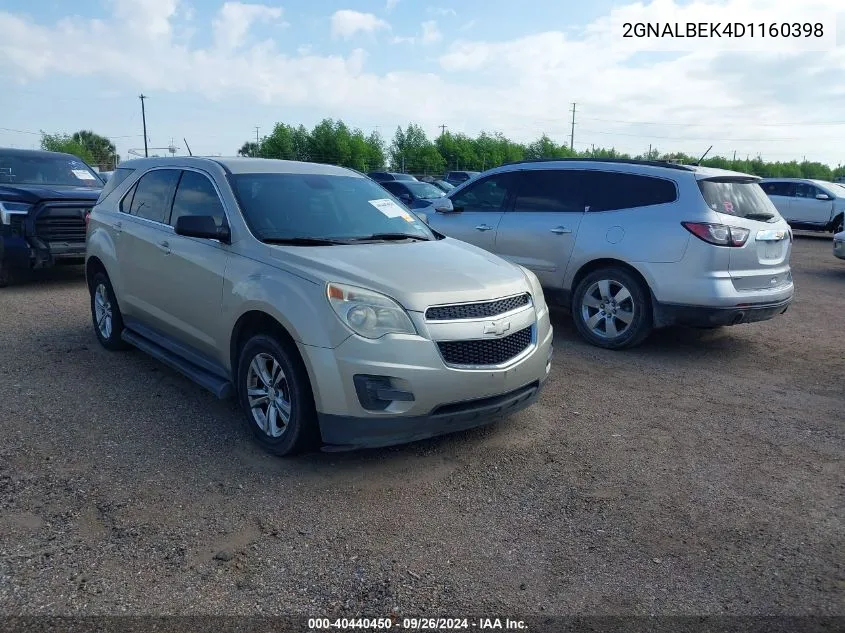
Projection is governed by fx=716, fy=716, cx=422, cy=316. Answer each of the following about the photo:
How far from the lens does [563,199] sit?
25.0 feet

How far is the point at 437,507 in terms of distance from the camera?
3.80 meters

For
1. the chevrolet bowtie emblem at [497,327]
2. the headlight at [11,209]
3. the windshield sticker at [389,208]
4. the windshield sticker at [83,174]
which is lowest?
the chevrolet bowtie emblem at [497,327]

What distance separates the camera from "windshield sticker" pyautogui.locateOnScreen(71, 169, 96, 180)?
442 inches

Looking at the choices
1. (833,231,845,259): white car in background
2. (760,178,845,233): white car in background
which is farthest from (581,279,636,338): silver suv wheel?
(760,178,845,233): white car in background

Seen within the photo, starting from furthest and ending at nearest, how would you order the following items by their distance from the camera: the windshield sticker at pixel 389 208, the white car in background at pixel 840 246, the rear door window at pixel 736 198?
1. the white car in background at pixel 840 246
2. the rear door window at pixel 736 198
3. the windshield sticker at pixel 389 208

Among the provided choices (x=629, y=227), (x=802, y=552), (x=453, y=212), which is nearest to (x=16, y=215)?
(x=453, y=212)

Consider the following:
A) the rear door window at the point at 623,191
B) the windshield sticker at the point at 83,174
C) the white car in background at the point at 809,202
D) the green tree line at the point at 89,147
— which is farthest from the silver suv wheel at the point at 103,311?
the green tree line at the point at 89,147

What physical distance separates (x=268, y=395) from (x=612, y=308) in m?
3.98

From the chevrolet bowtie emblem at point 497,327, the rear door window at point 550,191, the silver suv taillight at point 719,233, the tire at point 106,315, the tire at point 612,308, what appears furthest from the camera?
the rear door window at point 550,191

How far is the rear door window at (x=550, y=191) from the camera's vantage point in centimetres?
755

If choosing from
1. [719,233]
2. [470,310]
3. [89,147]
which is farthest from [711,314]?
[89,147]

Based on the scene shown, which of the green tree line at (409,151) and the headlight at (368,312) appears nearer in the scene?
the headlight at (368,312)

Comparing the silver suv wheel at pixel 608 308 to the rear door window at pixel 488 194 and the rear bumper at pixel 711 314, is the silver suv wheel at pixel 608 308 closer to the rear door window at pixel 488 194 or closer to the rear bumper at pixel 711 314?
the rear bumper at pixel 711 314

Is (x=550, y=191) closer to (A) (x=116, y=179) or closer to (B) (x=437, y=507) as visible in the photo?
(A) (x=116, y=179)
